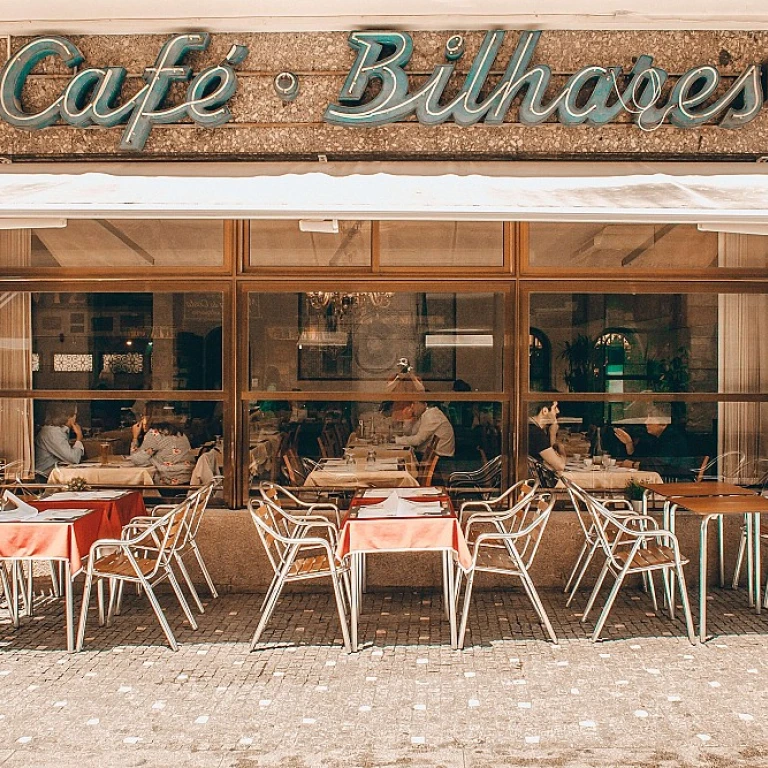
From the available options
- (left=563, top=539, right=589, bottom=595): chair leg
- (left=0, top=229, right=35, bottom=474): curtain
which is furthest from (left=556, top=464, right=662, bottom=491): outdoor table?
(left=0, top=229, right=35, bottom=474): curtain

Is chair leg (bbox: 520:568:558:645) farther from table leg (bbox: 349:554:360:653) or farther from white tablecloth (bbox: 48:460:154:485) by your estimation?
white tablecloth (bbox: 48:460:154:485)

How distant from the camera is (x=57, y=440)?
791 centimetres

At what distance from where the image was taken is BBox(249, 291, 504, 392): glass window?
24.8 feet

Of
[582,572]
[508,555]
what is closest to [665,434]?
[582,572]

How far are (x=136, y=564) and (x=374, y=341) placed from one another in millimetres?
3009

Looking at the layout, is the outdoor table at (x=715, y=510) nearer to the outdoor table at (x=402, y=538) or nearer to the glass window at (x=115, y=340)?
the outdoor table at (x=402, y=538)

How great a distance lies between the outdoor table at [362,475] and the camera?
25.2ft

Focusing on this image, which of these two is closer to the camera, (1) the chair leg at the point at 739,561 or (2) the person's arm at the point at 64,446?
(1) the chair leg at the point at 739,561

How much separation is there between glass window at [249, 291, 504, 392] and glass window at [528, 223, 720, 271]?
25.3 inches

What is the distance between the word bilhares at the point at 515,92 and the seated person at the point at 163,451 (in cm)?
315

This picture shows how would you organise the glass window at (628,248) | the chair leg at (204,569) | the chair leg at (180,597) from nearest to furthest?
the chair leg at (180,597) < the chair leg at (204,569) < the glass window at (628,248)

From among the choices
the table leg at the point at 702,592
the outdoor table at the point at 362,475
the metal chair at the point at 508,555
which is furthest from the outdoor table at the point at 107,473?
the table leg at the point at 702,592

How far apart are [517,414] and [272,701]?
358 centimetres

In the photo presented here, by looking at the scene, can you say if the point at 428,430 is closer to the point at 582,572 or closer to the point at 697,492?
the point at 582,572
